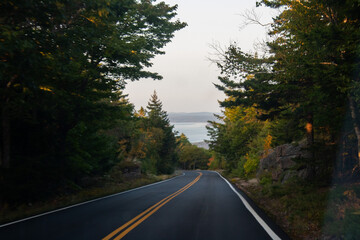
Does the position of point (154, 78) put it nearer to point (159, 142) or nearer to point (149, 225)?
point (149, 225)

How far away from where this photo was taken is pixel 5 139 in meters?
10.5

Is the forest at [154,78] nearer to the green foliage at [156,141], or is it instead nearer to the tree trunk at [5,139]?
the tree trunk at [5,139]

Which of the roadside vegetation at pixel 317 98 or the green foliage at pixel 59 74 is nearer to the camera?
the roadside vegetation at pixel 317 98

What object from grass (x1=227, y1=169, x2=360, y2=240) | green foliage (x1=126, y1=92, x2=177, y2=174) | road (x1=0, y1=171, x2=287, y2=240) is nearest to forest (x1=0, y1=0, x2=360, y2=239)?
grass (x1=227, y1=169, x2=360, y2=240)

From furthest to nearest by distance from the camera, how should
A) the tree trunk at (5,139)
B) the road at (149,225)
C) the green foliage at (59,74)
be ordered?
the tree trunk at (5,139) < the green foliage at (59,74) < the road at (149,225)

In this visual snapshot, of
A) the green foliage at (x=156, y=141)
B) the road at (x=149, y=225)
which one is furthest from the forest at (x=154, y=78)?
the green foliage at (x=156, y=141)

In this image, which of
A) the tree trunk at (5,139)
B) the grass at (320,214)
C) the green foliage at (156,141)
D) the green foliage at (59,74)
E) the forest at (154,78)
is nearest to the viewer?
the grass at (320,214)

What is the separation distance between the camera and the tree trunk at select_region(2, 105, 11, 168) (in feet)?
33.6

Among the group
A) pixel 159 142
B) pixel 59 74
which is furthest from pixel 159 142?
pixel 59 74

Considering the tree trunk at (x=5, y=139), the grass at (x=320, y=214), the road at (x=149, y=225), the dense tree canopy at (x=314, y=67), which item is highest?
the dense tree canopy at (x=314, y=67)

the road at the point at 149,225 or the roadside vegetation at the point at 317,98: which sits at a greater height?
the roadside vegetation at the point at 317,98

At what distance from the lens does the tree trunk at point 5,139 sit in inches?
404

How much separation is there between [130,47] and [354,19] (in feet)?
28.8

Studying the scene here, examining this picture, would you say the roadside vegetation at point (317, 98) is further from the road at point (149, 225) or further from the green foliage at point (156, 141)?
the green foliage at point (156, 141)
